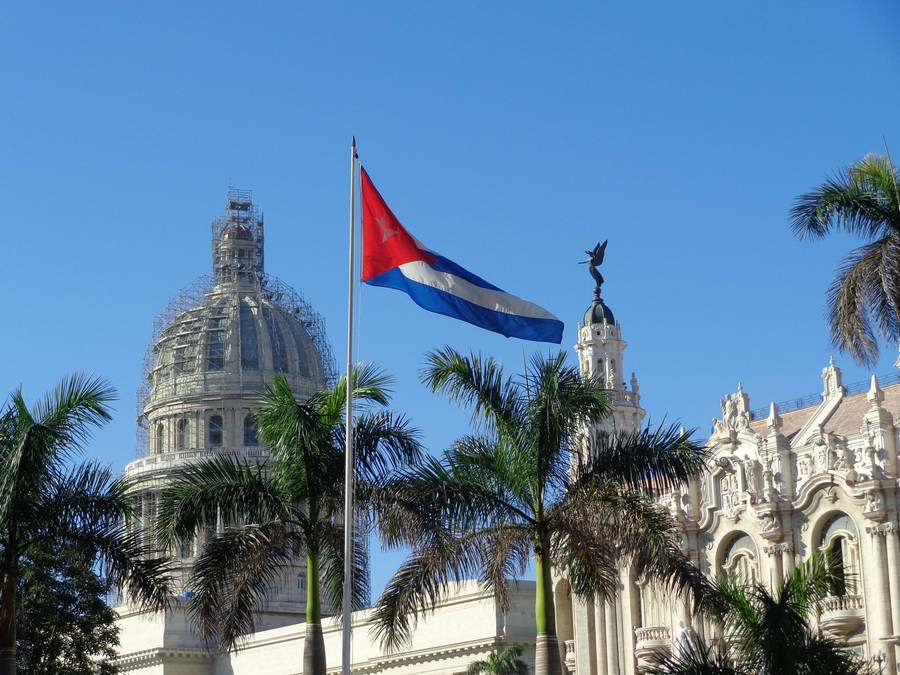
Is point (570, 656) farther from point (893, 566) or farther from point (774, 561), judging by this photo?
point (893, 566)

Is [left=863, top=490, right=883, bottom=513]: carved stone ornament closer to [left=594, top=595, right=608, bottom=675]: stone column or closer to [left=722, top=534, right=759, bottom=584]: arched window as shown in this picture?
[left=722, top=534, right=759, bottom=584]: arched window

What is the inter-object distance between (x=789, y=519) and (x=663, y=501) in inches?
240

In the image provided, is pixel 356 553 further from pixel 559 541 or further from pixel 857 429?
pixel 857 429

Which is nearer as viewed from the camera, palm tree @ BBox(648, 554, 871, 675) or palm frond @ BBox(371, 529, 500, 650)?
palm tree @ BBox(648, 554, 871, 675)

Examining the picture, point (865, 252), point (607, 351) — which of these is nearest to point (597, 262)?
point (607, 351)

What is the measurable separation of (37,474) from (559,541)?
10622mm

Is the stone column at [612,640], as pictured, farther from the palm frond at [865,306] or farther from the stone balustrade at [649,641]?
the palm frond at [865,306]

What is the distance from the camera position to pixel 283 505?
3578cm

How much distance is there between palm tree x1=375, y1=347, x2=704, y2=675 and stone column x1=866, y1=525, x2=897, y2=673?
24.1m

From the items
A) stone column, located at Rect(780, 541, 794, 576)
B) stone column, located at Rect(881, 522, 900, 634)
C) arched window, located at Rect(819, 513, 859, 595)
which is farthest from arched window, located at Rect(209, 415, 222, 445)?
stone column, located at Rect(881, 522, 900, 634)

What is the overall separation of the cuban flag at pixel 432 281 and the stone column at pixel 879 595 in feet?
88.6

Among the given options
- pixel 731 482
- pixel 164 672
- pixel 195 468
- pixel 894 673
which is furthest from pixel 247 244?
pixel 195 468

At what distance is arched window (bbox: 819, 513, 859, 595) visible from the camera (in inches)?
2340

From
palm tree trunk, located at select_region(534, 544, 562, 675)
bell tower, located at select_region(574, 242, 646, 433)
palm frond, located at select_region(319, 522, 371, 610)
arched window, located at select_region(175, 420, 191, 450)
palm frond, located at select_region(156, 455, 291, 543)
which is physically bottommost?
palm tree trunk, located at select_region(534, 544, 562, 675)
